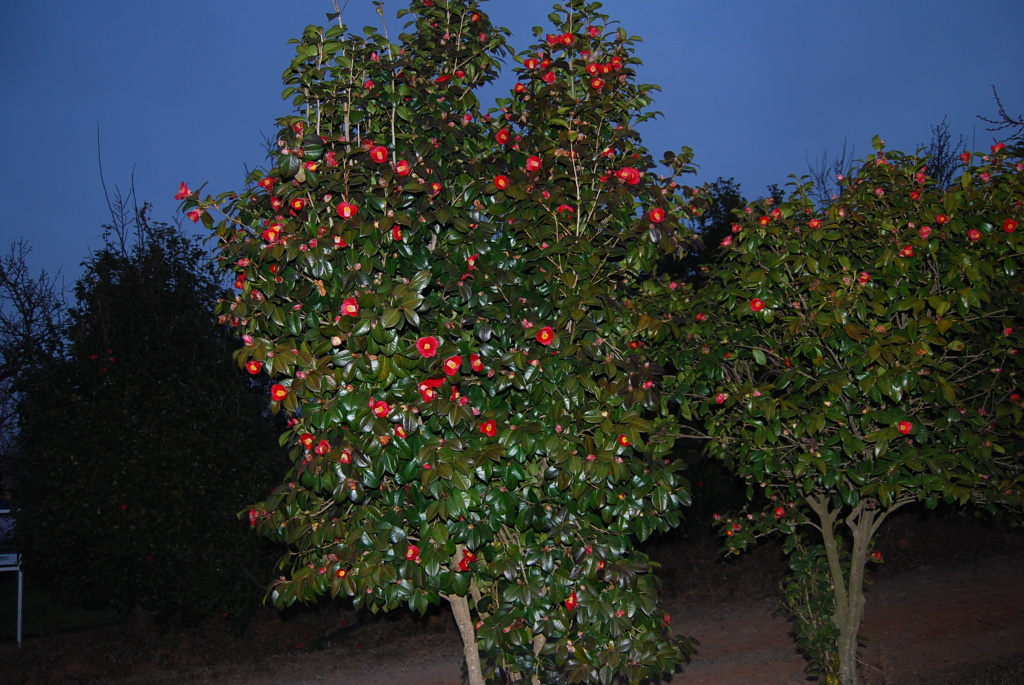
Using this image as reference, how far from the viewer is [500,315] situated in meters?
2.68

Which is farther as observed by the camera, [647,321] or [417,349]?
[647,321]

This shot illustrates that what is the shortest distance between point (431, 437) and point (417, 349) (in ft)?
1.06

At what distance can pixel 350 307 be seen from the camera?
2324mm

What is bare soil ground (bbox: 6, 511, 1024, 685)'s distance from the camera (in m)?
5.66

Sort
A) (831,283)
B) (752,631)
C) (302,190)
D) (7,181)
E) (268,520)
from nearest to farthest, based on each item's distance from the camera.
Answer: (302,190) < (268,520) < (831,283) < (752,631) < (7,181)

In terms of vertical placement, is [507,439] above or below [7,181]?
below

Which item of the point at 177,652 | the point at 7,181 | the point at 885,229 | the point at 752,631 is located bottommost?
the point at 752,631

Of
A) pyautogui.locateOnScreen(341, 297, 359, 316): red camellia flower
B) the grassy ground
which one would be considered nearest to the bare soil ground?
the grassy ground

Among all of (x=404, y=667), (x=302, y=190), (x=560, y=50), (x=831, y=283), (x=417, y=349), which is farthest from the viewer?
(x=404, y=667)

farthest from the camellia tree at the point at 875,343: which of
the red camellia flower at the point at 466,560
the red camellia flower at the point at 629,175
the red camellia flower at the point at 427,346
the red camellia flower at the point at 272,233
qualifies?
the red camellia flower at the point at 272,233

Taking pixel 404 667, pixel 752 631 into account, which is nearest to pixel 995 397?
pixel 752 631

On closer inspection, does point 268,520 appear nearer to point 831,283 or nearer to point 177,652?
point 831,283

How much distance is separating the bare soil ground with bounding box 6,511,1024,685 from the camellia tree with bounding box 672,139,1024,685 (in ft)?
5.73

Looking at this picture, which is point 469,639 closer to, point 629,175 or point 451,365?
point 451,365
